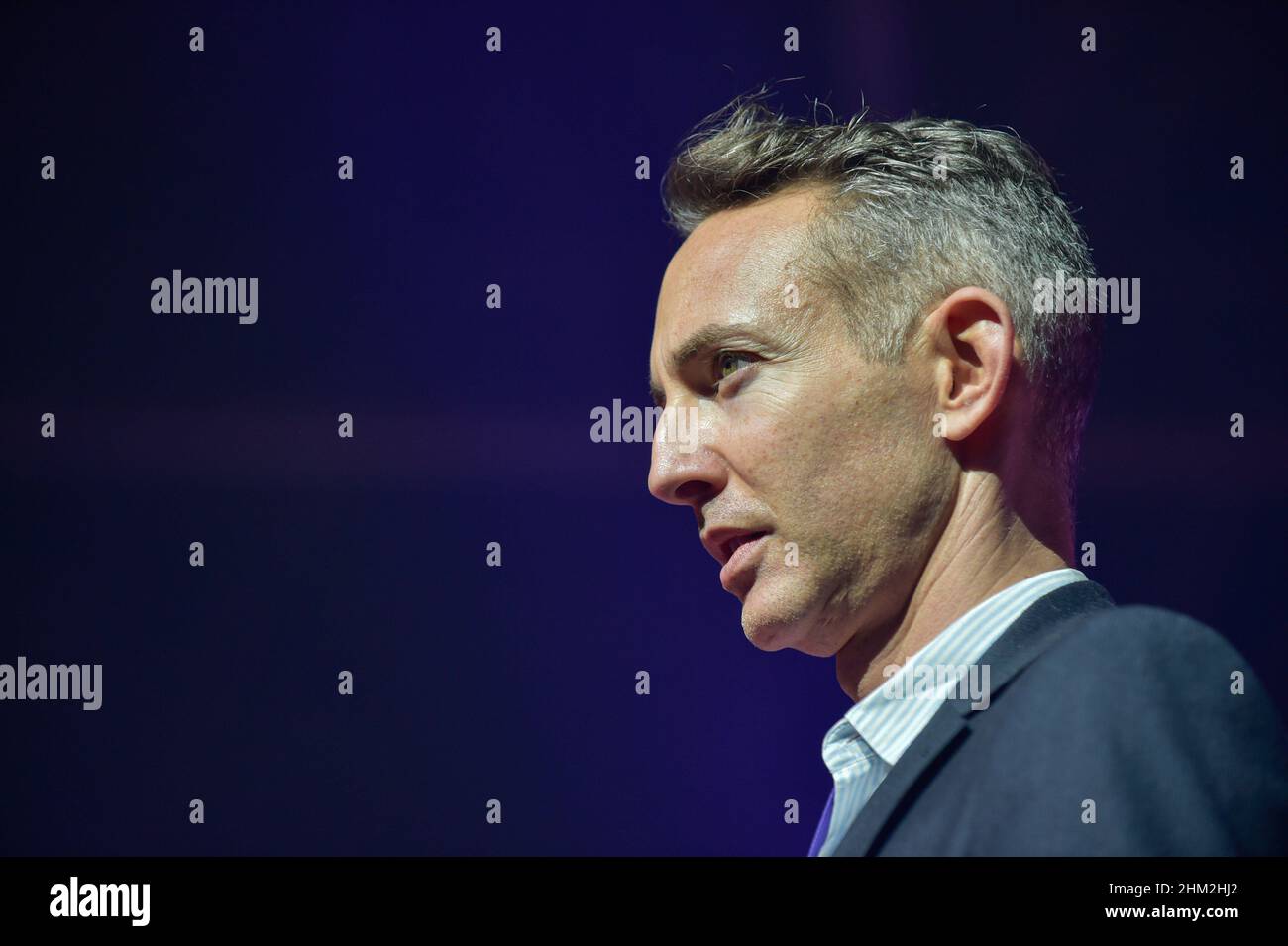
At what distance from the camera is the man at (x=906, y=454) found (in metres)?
1.50

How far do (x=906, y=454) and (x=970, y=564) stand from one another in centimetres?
17

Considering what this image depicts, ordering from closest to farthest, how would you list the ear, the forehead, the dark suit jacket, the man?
1. the dark suit jacket
2. the man
3. the ear
4. the forehead

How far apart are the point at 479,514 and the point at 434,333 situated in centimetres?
42

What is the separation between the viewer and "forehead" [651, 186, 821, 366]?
1872 mm

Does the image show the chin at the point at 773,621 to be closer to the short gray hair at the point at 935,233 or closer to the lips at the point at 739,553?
the lips at the point at 739,553

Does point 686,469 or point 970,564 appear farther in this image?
point 686,469

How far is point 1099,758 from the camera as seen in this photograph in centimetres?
135

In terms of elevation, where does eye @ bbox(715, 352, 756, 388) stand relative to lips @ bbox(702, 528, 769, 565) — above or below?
above

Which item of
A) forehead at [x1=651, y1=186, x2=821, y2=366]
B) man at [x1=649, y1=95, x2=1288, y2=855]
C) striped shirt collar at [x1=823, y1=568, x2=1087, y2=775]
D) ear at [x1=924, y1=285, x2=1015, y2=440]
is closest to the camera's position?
man at [x1=649, y1=95, x2=1288, y2=855]

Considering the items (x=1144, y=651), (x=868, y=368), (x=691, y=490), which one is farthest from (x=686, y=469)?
(x=1144, y=651)

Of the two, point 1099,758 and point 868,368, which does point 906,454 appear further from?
point 1099,758

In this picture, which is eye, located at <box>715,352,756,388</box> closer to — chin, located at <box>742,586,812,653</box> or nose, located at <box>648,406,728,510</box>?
nose, located at <box>648,406,728,510</box>

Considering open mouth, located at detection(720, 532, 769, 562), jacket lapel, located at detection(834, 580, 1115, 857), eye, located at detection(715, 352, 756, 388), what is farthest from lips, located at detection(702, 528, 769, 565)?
jacket lapel, located at detection(834, 580, 1115, 857)

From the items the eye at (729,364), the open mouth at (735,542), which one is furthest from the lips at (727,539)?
the eye at (729,364)
